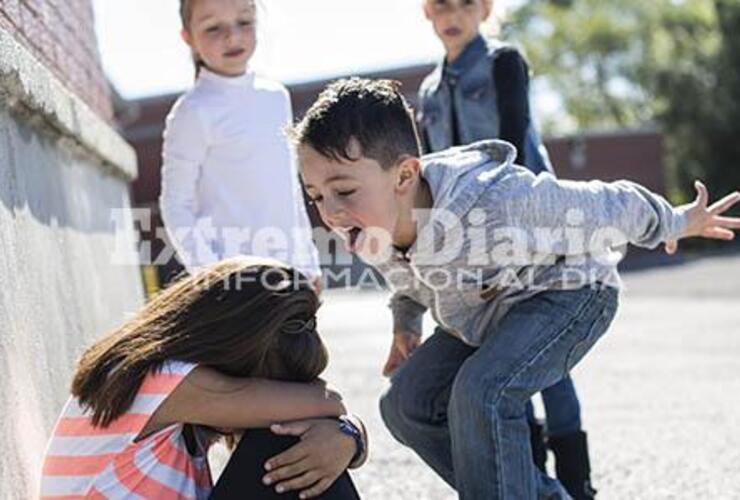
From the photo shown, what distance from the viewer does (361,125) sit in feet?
11.0

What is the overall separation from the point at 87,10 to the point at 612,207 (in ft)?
13.9

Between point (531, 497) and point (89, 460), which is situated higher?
point (89, 460)

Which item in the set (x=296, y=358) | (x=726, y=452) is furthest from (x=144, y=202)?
(x=296, y=358)

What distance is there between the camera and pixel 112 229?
6.45 meters

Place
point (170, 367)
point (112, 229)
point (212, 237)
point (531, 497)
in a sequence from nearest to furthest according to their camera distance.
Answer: point (170, 367) < point (531, 497) < point (212, 237) < point (112, 229)

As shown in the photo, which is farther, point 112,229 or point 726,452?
point 112,229

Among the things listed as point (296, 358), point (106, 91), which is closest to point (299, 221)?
point (296, 358)

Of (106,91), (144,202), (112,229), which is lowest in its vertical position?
(144,202)

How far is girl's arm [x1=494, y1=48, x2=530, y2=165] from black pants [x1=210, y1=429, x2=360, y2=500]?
6.09 feet

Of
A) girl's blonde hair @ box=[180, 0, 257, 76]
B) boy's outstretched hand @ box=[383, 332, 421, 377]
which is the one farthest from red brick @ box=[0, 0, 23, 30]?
boy's outstretched hand @ box=[383, 332, 421, 377]

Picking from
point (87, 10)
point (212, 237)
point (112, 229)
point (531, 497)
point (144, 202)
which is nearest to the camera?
point (531, 497)

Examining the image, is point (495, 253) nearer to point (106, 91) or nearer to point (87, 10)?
point (87, 10)

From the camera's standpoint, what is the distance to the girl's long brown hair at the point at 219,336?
2.96 m

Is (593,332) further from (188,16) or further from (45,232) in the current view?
(188,16)
